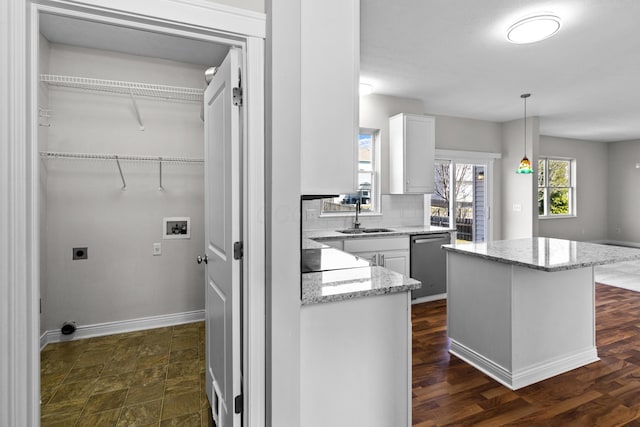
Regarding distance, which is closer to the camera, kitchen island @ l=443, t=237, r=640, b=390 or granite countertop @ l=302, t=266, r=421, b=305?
granite countertop @ l=302, t=266, r=421, b=305

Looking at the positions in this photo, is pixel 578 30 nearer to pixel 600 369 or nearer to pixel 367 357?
pixel 600 369

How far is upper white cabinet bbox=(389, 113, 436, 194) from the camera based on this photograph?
14.5 feet

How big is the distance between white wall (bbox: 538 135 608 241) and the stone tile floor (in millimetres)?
7768

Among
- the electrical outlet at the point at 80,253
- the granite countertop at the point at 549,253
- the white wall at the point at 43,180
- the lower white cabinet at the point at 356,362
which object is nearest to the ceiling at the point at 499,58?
the granite countertop at the point at 549,253

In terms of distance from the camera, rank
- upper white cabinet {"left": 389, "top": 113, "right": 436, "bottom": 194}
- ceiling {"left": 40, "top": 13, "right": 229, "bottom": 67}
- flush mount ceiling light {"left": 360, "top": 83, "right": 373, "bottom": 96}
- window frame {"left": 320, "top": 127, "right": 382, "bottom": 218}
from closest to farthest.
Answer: ceiling {"left": 40, "top": 13, "right": 229, "bottom": 67}, flush mount ceiling light {"left": 360, "top": 83, "right": 373, "bottom": 96}, upper white cabinet {"left": 389, "top": 113, "right": 436, "bottom": 194}, window frame {"left": 320, "top": 127, "right": 382, "bottom": 218}

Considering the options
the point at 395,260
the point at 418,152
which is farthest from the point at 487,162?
the point at 395,260

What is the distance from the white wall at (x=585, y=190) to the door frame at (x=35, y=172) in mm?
7966

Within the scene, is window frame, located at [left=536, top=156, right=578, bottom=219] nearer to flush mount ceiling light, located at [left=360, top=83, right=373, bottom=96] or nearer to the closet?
flush mount ceiling light, located at [left=360, top=83, right=373, bottom=96]

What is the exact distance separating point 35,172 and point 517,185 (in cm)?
637

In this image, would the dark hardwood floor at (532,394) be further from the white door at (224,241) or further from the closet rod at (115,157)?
the closet rod at (115,157)

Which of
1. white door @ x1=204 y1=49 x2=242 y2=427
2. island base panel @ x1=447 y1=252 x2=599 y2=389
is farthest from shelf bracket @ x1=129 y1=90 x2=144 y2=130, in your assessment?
island base panel @ x1=447 y1=252 x2=599 y2=389

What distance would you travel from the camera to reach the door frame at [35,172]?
1098 mm

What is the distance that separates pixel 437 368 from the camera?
2518mm

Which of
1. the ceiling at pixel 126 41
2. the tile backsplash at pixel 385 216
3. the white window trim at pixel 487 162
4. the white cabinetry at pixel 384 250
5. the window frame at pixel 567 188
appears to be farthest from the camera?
the window frame at pixel 567 188
